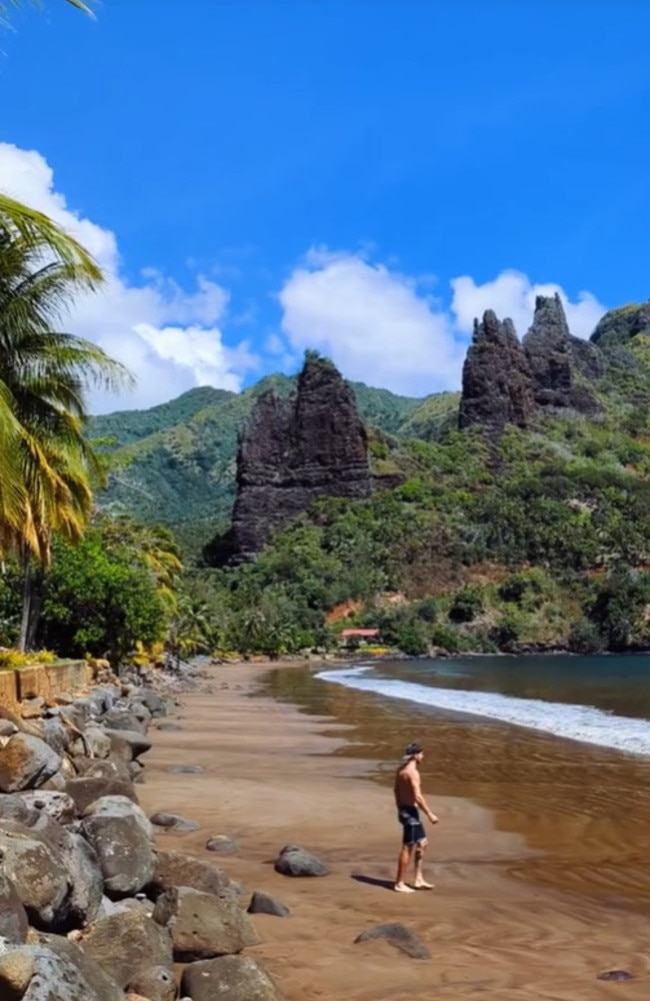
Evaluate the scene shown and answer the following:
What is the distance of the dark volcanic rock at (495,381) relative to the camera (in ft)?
527

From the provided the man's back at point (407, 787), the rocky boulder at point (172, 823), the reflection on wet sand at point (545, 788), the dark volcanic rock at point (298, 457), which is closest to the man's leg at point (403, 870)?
the man's back at point (407, 787)

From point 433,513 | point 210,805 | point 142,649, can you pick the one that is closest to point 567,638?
point 433,513

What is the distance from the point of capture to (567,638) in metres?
109

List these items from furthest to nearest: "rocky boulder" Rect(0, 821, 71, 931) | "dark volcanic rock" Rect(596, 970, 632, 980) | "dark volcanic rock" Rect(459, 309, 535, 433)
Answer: "dark volcanic rock" Rect(459, 309, 535, 433), "dark volcanic rock" Rect(596, 970, 632, 980), "rocky boulder" Rect(0, 821, 71, 931)

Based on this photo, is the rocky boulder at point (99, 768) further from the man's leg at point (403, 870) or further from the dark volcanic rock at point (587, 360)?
the dark volcanic rock at point (587, 360)

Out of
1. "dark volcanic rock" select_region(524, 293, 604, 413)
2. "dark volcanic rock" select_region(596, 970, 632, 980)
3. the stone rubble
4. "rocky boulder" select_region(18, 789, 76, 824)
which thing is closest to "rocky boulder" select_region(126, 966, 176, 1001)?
the stone rubble

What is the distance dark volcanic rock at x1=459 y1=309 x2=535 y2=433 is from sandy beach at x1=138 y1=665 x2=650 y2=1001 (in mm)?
146809

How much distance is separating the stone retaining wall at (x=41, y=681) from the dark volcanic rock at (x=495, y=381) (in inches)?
5536

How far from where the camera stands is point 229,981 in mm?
6496

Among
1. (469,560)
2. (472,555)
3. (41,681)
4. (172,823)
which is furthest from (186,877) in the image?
(472,555)

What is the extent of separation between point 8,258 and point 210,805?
8.81 meters

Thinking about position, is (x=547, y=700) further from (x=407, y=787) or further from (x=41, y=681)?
(x=407, y=787)

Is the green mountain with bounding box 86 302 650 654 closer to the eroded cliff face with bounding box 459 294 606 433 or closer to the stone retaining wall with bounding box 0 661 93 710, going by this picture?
the eroded cliff face with bounding box 459 294 606 433

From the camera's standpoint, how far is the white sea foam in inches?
910
